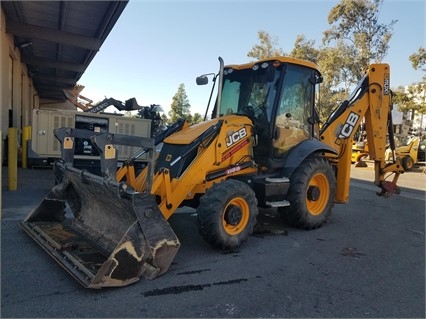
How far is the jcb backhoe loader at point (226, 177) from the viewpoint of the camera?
391 cm

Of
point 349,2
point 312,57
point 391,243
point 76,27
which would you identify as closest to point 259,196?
point 391,243

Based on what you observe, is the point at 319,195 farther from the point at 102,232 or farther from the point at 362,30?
the point at 362,30

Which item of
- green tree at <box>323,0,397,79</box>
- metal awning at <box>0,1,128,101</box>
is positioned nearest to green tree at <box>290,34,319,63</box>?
green tree at <box>323,0,397,79</box>

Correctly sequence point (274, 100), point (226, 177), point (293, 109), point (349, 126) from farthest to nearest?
point (349, 126) < point (293, 109) < point (274, 100) < point (226, 177)

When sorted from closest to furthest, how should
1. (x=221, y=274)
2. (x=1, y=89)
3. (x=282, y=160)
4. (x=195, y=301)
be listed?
(x=195, y=301) < (x=221, y=274) < (x=282, y=160) < (x=1, y=89)

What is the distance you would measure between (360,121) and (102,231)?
17.0 ft

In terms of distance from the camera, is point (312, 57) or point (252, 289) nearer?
point (252, 289)

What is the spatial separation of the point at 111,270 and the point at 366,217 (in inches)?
224

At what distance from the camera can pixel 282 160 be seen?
623cm

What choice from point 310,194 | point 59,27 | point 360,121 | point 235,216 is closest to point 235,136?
point 235,216

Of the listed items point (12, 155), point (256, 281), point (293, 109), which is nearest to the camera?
point (256, 281)

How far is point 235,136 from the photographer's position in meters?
5.57

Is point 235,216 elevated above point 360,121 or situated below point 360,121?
below

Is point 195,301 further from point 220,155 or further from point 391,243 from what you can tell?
point 391,243
